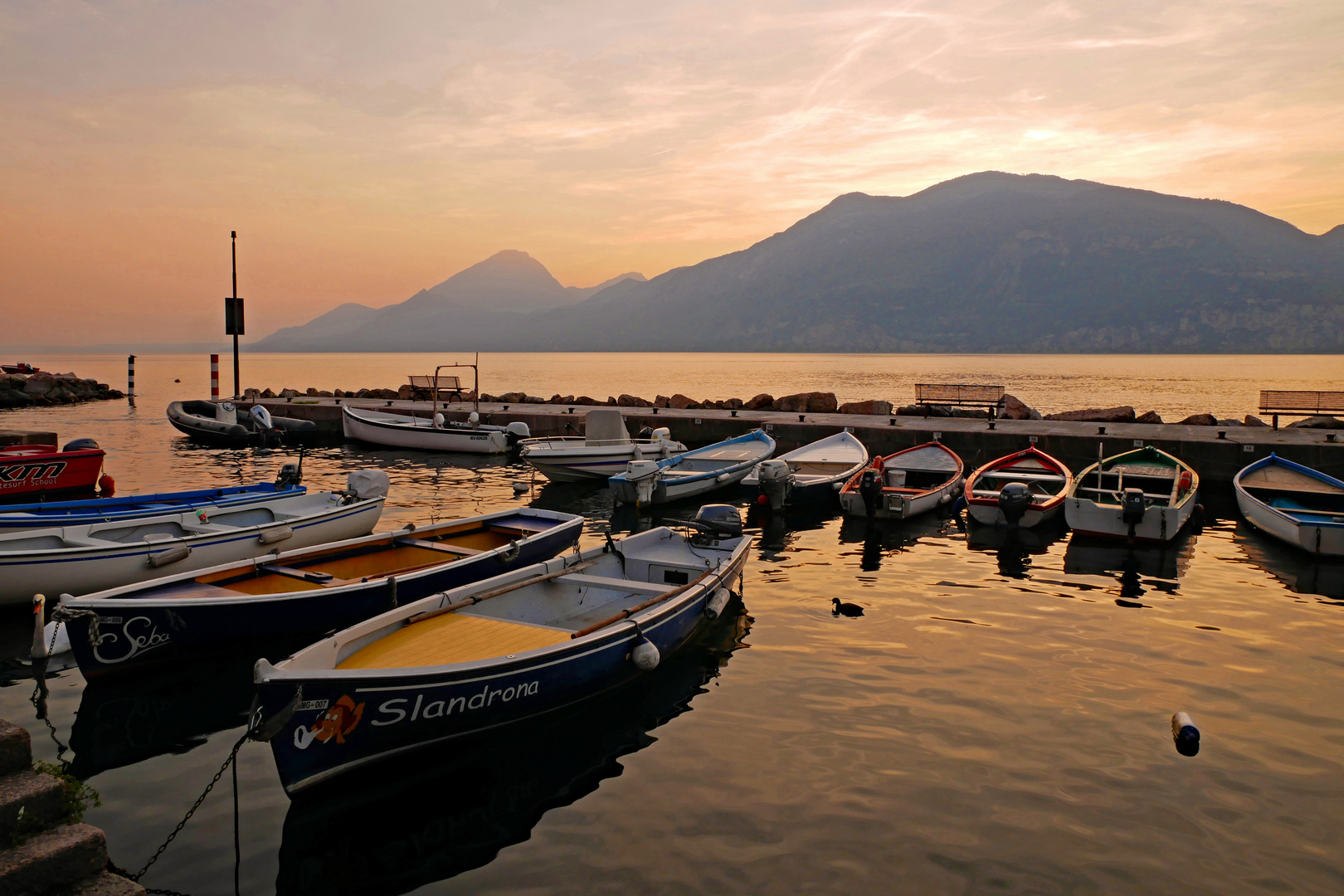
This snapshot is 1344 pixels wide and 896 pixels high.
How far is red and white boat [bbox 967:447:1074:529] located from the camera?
1838 cm

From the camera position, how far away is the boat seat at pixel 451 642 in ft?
26.2

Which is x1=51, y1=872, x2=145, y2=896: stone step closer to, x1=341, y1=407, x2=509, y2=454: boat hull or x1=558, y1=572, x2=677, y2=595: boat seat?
x1=558, y1=572, x2=677, y2=595: boat seat

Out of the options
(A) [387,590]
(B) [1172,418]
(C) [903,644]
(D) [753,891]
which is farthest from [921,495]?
(B) [1172,418]

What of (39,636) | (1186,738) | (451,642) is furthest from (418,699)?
(1186,738)

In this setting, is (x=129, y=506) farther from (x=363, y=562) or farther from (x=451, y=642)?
(x=451, y=642)

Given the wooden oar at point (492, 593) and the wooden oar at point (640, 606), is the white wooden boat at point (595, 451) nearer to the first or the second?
the wooden oar at point (492, 593)

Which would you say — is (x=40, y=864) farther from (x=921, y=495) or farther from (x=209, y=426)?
(x=209, y=426)

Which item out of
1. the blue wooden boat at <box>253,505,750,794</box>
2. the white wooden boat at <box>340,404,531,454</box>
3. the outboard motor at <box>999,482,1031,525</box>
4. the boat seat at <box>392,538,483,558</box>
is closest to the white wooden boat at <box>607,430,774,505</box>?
→ the outboard motor at <box>999,482,1031,525</box>

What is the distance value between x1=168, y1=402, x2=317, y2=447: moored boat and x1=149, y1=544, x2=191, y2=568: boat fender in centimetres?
2394

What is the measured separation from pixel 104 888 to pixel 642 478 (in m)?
16.6

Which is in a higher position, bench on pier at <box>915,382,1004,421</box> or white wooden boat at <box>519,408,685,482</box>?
bench on pier at <box>915,382,1004,421</box>

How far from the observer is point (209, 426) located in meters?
34.7

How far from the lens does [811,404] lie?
124ft

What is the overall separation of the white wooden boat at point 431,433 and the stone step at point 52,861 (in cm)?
2536
